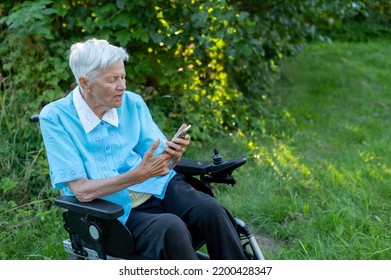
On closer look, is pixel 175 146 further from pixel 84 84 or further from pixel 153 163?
pixel 84 84

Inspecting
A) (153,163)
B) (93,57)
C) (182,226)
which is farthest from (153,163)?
(93,57)

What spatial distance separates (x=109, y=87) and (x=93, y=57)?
155mm

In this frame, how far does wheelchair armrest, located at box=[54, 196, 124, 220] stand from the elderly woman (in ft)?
0.14

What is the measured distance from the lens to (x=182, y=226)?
2707 mm

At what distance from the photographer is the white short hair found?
2775 mm

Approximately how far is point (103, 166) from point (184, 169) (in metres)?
0.44

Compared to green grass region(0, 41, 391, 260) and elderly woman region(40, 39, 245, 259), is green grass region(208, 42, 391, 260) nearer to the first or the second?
green grass region(0, 41, 391, 260)

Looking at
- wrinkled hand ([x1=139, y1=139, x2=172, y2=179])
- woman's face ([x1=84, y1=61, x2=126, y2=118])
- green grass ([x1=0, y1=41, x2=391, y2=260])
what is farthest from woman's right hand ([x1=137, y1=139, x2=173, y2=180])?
green grass ([x1=0, y1=41, x2=391, y2=260])

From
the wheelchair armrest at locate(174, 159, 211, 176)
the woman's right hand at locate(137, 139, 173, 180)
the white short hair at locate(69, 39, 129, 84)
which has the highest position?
the white short hair at locate(69, 39, 129, 84)

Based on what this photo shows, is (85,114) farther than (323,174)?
No

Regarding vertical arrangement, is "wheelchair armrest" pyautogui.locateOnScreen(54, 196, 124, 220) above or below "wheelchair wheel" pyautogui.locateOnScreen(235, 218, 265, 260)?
above

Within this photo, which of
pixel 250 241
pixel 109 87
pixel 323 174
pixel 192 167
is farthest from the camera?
pixel 323 174

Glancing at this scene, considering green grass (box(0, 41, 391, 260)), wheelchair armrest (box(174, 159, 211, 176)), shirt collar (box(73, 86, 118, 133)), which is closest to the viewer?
shirt collar (box(73, 86, 118, 133))
